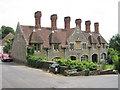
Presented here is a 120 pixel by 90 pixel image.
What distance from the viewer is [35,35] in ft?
98.8

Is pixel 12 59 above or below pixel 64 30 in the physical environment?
below

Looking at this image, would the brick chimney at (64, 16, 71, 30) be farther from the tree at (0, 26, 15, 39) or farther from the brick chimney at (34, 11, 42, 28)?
the tree at (0, 26, 15, 39)

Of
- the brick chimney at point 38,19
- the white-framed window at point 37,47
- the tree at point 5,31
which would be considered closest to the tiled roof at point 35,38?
the white-framed window at point 37,47

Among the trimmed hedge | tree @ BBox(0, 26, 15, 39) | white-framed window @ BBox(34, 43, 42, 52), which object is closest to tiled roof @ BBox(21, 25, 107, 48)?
white-framed window @ BBox(34, 43, 42, 52)

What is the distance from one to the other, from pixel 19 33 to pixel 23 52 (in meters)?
4.72

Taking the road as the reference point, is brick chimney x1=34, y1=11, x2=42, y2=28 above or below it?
above

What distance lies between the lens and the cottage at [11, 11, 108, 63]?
30062 millimetres

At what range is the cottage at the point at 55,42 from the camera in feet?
98.6

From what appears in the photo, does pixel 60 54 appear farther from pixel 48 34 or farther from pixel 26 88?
Answer: pixel 26 88

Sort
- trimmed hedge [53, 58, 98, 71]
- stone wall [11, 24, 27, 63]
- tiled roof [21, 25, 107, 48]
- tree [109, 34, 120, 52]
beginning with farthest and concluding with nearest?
tree [109, 34, 120, 52]
tiled roof [21, 25, 107, 48]
stone wall [11, 24, 27, 63]
trimmed hedge [53, 58, 98, 71]

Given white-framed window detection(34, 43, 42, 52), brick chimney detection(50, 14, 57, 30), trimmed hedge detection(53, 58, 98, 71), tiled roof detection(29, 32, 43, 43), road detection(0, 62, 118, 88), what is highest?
brick chimney detection(50, 14, 57, 30)

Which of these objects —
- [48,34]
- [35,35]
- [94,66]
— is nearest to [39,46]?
[35,35]

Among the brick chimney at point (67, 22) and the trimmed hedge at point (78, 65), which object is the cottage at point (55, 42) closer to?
the brick chimney at point (67, 22)

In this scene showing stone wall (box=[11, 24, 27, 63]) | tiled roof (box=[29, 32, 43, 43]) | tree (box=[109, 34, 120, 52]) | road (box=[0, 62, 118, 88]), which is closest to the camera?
road (box=[0, 62, 118, 88])
